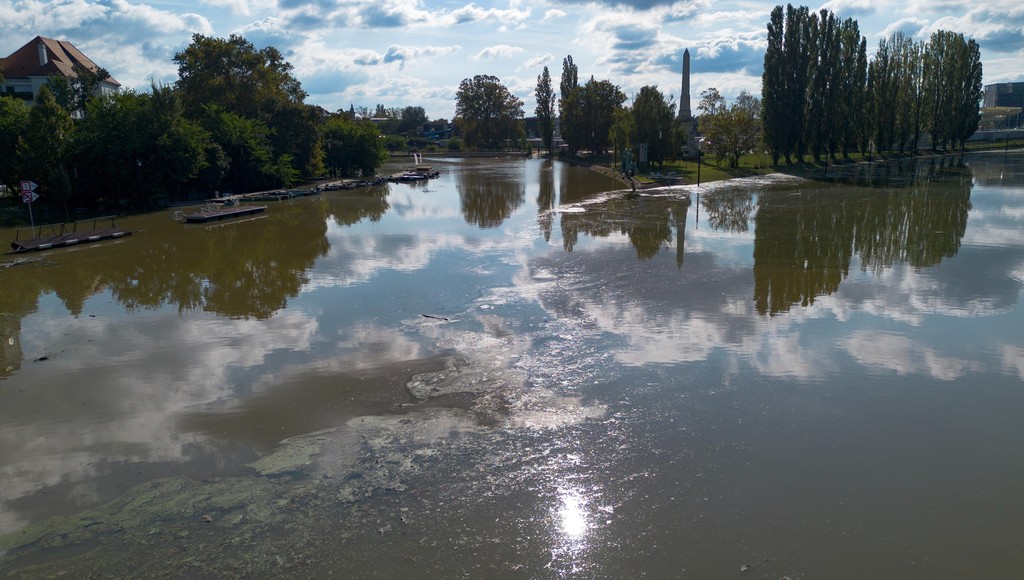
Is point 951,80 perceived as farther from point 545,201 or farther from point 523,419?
point 523,419

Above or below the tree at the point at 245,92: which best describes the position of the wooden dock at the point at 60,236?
below

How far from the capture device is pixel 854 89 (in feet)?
167

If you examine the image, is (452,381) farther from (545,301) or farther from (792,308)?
(792,308)

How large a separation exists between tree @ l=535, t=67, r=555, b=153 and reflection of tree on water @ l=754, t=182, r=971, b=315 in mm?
58757

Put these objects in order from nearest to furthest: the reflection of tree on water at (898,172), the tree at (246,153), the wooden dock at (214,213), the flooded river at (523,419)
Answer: the flooded river at (523,419) < the wooden dock at (214,213) < the tree at (246,153) < the reflection of tree on water at (898,172)

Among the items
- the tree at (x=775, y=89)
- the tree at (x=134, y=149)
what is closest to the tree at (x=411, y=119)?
the tree at (x=775, y=89)

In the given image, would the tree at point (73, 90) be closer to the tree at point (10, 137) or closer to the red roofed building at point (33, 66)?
the red roofed building at point (33, 66)

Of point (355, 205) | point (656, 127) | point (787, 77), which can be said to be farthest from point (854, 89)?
point (355, 205)

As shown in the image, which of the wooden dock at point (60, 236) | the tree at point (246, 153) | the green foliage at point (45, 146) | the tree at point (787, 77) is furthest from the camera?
the tree at point (787, 77)

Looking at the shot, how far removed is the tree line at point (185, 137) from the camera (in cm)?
2739

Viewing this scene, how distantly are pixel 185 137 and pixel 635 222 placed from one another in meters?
20.8

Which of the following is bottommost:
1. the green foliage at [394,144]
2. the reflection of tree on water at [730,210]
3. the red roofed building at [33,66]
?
the reflection of tree on water at [730,210]

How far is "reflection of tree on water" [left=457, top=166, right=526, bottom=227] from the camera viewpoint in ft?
92.4

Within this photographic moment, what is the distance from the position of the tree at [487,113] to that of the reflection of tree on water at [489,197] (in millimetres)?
44860
